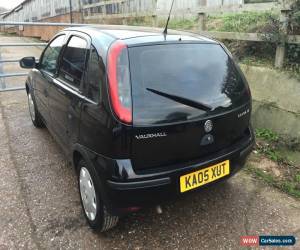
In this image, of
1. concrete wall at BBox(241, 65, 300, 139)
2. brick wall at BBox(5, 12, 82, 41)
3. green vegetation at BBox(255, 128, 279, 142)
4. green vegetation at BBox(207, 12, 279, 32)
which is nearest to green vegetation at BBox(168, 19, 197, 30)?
green vegetation at BBox(207, 12, 279, 32)

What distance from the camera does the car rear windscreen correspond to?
213cm

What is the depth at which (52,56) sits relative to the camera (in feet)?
11.8

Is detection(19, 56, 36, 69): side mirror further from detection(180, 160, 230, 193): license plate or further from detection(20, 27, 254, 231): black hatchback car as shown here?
detection(180, 160, 230, 193): license plate

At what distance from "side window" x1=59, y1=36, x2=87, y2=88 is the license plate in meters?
1.15

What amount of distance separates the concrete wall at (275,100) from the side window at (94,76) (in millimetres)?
2600

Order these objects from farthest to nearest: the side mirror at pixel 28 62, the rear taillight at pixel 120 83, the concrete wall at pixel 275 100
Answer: the side mirror at pixel 28 62 → the concrete wall at pixel 275 100 → the rear taillight at pixel 120 83

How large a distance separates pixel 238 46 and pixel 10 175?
12.3ft

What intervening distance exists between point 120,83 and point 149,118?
302 millimetres

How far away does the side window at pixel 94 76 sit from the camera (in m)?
2.24

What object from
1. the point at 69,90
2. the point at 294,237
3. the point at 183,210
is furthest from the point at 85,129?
the point at 294,237

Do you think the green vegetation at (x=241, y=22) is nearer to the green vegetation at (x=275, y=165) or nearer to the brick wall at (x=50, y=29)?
the green vegetation at (x=275, y=165)

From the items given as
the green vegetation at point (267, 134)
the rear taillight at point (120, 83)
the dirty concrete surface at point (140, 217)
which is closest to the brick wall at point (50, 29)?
the green vegetation at point (267, 134)

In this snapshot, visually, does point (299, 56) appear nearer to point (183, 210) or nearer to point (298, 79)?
point (298, 79)

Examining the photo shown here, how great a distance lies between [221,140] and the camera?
2488 millimetres
